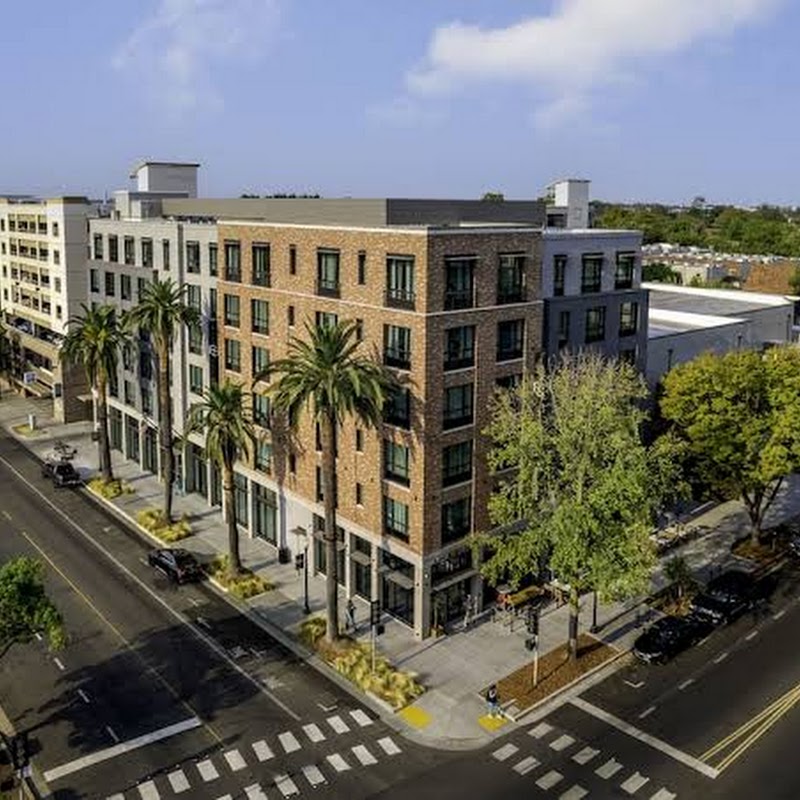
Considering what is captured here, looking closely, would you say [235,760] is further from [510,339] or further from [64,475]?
[64,475]

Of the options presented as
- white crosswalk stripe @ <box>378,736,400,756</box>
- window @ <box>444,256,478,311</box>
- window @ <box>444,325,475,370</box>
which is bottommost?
white crosswalk stripe @ <box>378,736,400,756</box>

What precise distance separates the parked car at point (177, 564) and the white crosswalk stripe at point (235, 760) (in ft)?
61.5

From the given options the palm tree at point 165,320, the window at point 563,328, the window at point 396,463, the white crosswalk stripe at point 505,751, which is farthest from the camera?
the palm tree at point 165,320

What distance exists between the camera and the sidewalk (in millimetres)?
41250

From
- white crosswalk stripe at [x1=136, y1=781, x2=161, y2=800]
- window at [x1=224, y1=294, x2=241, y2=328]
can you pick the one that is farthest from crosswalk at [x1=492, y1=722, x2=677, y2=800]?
window at [x1=224, y1=294, x2=241, y2=328]

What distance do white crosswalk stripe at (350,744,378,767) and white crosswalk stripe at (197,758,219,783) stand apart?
20.0 ft

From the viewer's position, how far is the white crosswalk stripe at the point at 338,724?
40031 mm

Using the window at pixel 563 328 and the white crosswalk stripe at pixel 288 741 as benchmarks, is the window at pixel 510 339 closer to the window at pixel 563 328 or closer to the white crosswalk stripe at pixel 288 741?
the window at pixel 563 328

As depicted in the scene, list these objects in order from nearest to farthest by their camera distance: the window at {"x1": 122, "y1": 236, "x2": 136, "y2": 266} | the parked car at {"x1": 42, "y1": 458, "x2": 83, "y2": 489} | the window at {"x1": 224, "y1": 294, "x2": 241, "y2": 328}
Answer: the window at {"x1": 224, "y1": 294, "x2": 241, "y2": 328}
the parked car at {"x1": 42, "y1": 458, "x2": 83, "y2": 489}
the window at {"x1": 122, "y1": 236, "x2": 136, "y2": 266}

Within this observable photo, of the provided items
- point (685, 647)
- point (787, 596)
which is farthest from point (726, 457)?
point (685, 647)

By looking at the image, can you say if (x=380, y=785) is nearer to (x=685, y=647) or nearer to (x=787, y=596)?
(x=685, y=647)

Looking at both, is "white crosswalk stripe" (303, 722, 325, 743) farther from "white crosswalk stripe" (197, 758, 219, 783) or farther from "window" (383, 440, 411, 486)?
"window" (383, 440, 411, 486)

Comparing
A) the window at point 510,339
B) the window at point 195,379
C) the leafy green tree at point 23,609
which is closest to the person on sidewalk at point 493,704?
the window at point 510,339

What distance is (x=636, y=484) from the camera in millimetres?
41875
